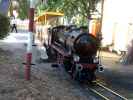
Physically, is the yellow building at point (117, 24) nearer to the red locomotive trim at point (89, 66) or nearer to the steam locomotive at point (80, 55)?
the steam locomotive at point (80, 55)

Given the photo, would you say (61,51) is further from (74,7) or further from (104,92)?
(74,7)

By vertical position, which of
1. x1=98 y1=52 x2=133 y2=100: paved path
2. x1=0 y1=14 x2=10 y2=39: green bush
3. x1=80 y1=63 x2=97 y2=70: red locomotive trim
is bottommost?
x1=98 y1=52 x2=133 y2=100: paved path

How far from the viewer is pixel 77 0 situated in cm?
3469

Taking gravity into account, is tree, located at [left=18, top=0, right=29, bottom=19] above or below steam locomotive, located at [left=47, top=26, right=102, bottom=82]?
above

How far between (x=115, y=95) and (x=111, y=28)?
1891 centimetres

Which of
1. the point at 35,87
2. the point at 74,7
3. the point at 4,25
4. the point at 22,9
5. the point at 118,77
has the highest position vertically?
the point at 74,7

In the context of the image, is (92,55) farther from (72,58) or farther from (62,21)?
(62,21)

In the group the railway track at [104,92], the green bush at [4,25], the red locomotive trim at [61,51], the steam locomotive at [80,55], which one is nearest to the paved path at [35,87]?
the railway track at [104,92]

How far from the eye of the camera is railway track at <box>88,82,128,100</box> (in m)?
14.5

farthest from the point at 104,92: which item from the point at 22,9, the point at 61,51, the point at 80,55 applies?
the point at 22,9

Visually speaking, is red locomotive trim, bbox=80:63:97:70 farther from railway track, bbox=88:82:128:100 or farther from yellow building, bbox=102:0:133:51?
yellow building, bbox=102:0:133:51

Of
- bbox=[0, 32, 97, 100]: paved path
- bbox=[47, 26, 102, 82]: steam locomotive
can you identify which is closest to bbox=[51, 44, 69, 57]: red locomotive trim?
bbox=[47, 26, 102, 82]: steam locomotive

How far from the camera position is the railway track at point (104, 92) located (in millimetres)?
14465

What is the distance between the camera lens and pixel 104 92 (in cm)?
1551
